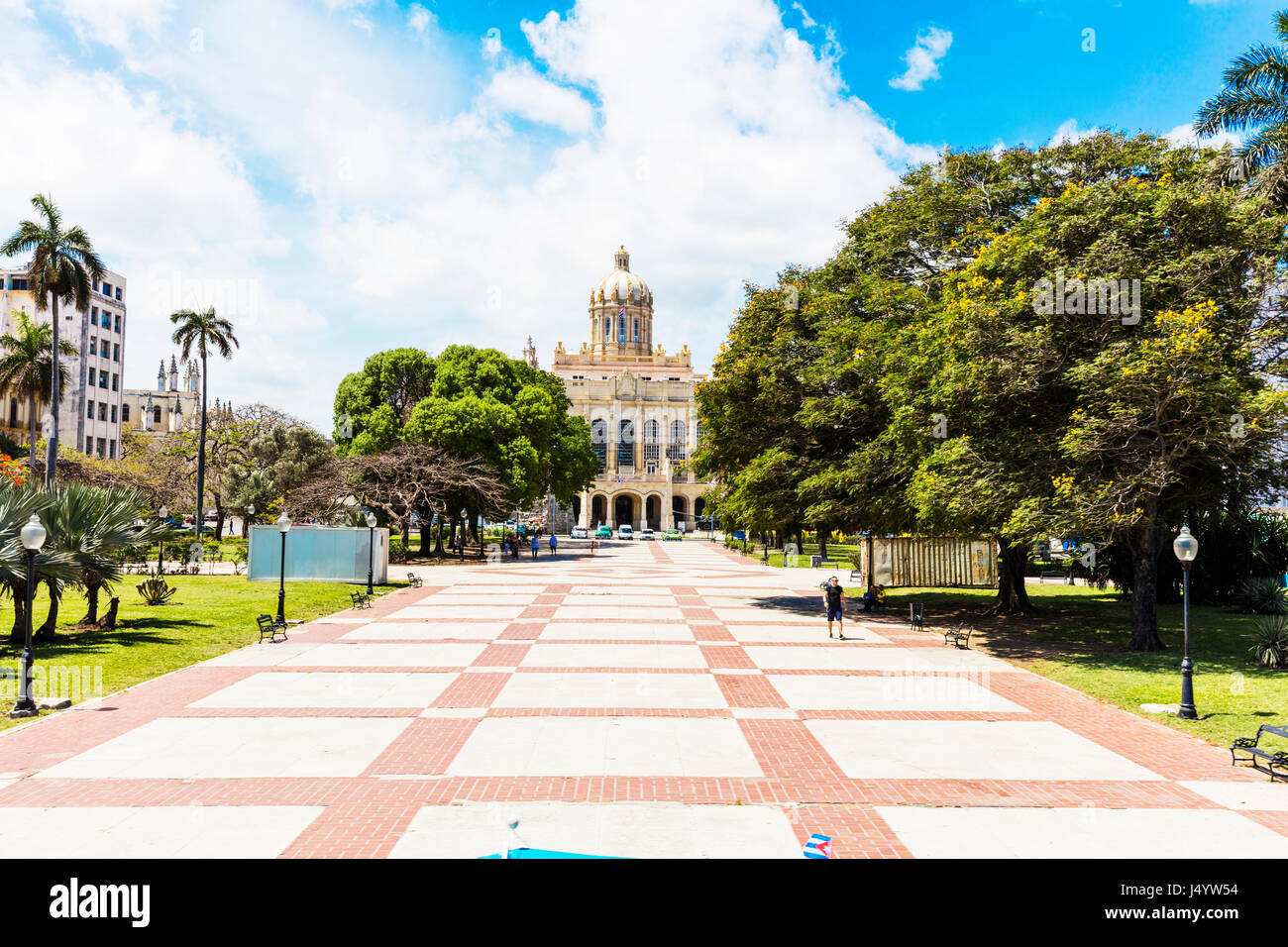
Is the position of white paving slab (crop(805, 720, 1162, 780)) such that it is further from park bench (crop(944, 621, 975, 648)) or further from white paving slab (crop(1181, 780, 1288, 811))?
park bench (crop(944, 621, 975, 648))

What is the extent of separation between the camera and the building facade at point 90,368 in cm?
6526

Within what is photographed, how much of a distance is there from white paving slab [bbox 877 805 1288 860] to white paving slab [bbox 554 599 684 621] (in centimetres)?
1479

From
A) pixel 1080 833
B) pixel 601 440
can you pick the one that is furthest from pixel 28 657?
pixel 601 440

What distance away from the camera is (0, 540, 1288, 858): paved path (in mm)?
7801

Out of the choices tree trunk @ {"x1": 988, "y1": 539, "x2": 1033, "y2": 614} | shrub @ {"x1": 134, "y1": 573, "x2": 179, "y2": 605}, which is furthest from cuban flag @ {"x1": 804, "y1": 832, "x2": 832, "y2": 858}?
shrub @ {"x1": 134, "y1": 573, "x2": 179, "y2": 605}

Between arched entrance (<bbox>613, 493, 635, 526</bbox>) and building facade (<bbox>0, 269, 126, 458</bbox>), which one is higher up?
building facade (<bbox>0, 269, 126, 458</bbox>)

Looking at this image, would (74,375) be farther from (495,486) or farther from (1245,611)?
(1245,611)

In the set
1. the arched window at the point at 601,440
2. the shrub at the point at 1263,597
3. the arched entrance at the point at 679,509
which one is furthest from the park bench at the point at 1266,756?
the arched window at the point at 601,440

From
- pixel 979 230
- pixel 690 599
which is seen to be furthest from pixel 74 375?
pixel 979 230

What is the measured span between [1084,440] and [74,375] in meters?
72.7

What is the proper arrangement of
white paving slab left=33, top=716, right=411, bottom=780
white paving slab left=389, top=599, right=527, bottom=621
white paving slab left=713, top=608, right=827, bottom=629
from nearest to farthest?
white paving slab left=33, top=716, right=411, bottom=780 → white paving slab left=389, top=599, right=527, bottom=621 → white paving slab left=713, top=608, right=827, bottom=629

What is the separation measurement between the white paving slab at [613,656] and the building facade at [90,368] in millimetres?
59705

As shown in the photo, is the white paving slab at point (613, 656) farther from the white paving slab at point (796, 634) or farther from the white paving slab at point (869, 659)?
the white paving slab at point (796, 634)

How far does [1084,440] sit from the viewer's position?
16.6 metres
